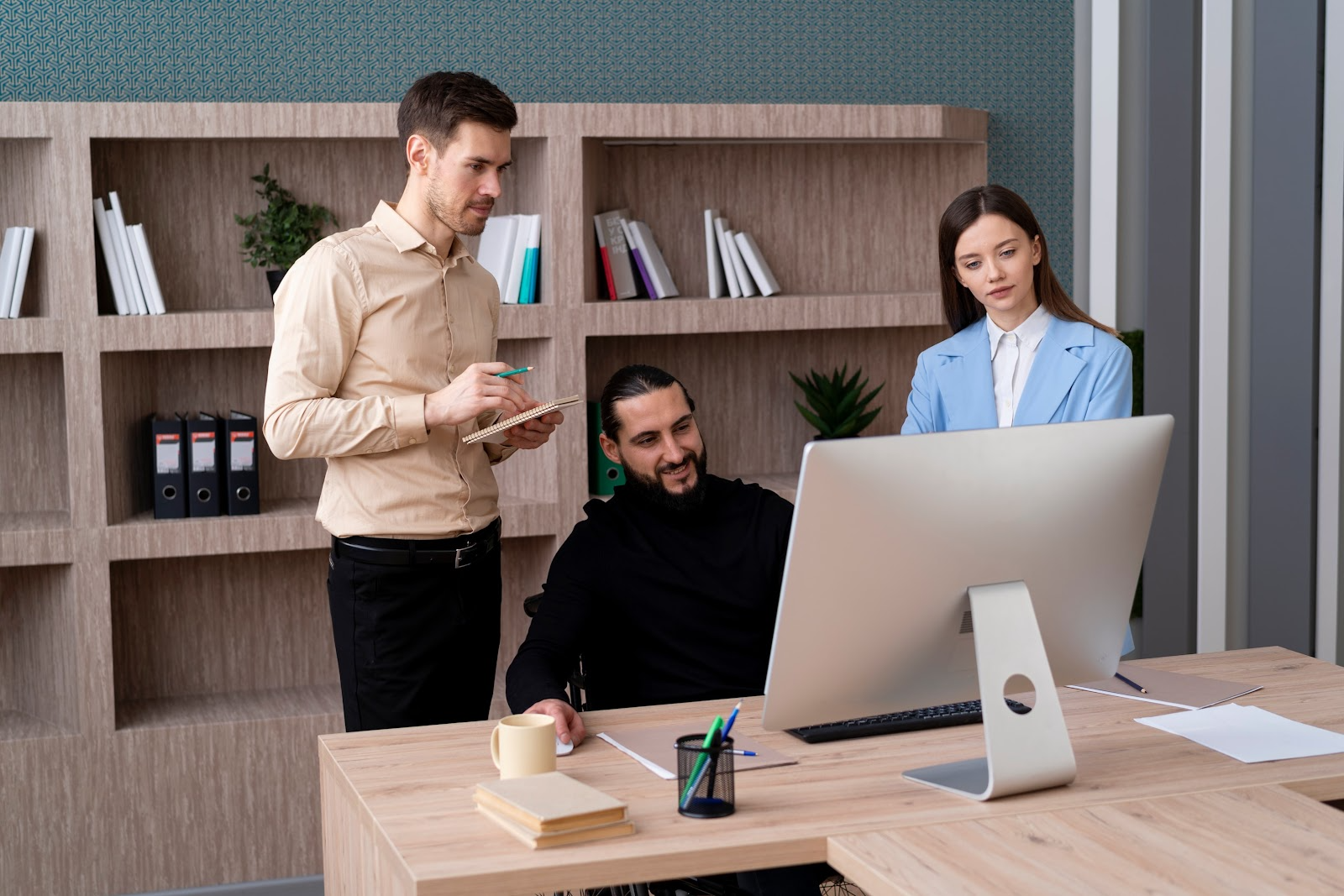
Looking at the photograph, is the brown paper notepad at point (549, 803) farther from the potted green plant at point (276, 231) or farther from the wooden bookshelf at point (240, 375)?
the potted green plant at point (276, 231)

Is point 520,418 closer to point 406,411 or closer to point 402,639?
point 406,411

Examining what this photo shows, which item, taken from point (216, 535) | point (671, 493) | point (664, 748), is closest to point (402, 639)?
point (671, 493)

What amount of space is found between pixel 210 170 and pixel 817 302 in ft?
→ 5.43

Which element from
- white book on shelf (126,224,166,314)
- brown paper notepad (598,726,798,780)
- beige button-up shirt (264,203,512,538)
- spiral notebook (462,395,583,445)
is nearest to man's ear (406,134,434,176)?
beige button-up shirt (264,203,512,538)

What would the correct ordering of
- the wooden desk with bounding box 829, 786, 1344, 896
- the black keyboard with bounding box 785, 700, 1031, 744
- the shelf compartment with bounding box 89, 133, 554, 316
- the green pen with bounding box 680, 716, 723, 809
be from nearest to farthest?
1. the wooden desk with bounding box 829, 786, 1344, 896
2. the green pen with bounding box 680, 716, 723, 809
3. the black keyboard with bounding box 785, 700, 1031, 744
4. the shelf compartment with bounding box 89, 133, 554, 316

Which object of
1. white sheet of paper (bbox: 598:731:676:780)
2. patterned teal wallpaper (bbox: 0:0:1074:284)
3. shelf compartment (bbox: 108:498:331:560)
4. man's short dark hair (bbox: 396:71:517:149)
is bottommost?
white sheet of paper (bbox: 598:731:676:780)

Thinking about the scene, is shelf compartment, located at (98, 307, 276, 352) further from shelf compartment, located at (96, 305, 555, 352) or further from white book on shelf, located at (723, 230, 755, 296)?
white book on shelf, located at (723, 230, 755, 296)

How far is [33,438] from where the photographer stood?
355 centimetres

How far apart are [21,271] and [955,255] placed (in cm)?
221

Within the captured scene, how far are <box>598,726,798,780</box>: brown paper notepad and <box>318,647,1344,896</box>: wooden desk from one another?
2 cm

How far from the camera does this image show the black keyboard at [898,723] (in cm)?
193

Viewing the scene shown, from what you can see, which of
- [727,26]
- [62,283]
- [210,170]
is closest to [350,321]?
[62,283]

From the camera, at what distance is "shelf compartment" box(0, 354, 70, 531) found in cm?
352

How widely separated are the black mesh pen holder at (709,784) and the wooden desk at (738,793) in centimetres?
2
